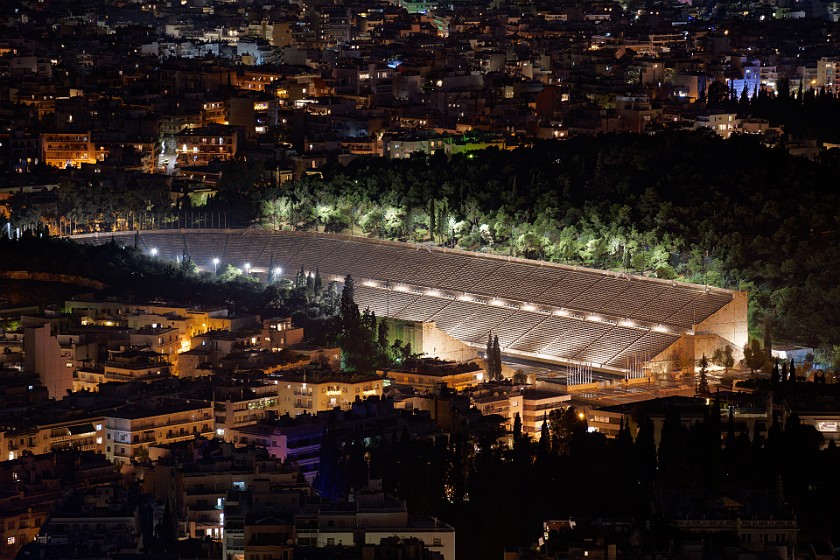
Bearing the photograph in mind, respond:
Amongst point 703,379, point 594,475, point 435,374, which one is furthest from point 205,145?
point 594,475

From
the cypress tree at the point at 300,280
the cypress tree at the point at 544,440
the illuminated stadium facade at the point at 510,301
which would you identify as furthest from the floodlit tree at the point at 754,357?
the cypress tree at the point at 300,280

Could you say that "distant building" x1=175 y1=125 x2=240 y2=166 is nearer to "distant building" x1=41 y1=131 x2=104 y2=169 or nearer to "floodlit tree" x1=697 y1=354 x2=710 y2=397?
"distant building" x1=41 y1=131 x2=104 y2=169

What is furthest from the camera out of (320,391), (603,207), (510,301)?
(603,207)

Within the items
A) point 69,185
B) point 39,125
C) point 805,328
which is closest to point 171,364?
point 805,328

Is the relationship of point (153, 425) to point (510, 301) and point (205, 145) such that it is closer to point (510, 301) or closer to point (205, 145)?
point (510, 301)

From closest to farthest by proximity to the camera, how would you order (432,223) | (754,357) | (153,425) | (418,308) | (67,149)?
(153,425), (754,357), (418,308), (432,223), (67,149)

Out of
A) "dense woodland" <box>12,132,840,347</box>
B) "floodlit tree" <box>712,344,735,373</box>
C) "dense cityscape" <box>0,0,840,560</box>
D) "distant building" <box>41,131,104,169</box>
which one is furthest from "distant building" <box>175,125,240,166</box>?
"floodlit tree" <box>712,344,735,373</box>

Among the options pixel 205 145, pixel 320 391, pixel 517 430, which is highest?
pixel 517 430
